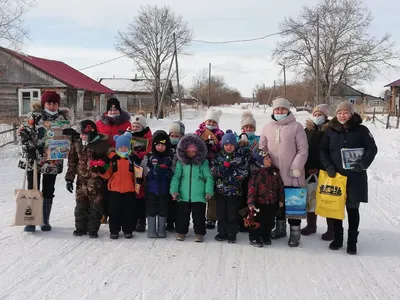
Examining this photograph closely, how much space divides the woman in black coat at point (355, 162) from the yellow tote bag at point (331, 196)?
7 centimetres

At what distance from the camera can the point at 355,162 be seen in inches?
185

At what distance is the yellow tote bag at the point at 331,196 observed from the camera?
4766 mm

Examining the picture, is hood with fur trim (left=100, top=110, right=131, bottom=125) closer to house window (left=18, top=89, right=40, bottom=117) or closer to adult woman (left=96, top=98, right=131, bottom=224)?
adult woman (left=96, top=98, right=131, bottom=224)

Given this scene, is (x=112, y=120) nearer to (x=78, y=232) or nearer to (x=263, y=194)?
(x=78, y=232)

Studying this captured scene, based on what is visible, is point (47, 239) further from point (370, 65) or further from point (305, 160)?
point (370, 65)

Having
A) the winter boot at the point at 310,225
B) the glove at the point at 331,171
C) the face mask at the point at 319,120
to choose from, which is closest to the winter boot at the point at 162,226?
the winter boot at the point at 310,225

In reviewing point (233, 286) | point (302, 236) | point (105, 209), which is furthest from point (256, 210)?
point (105, 209)

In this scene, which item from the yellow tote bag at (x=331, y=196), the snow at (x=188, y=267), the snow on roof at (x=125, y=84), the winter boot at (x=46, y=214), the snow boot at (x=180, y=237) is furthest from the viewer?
the snow on roof at (x=125, y=84)

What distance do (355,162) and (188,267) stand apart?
7.56 ft

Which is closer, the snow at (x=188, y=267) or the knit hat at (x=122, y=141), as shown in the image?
the snow at (x=188, y=267)

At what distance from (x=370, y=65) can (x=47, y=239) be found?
115 ft

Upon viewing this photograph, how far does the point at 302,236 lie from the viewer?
548 centimetres

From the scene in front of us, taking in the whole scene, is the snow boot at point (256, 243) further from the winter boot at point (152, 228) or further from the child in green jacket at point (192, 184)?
the winter boot at point (152, 228)

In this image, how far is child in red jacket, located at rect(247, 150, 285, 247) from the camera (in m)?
4.90
